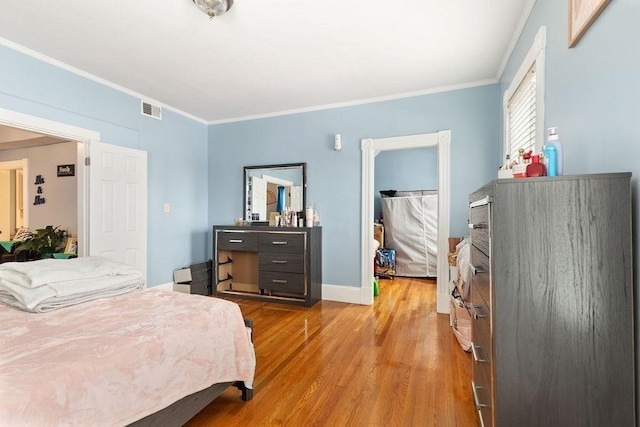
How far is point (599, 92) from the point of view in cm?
127

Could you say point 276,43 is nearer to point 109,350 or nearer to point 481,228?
point 481,228

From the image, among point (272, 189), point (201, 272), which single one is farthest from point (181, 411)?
point (272, 189)

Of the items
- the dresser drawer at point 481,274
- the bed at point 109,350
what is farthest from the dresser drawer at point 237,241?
the dresser drawer at point 481,274

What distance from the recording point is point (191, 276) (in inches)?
166

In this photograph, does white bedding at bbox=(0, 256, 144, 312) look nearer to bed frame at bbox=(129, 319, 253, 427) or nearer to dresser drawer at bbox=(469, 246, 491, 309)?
bed frame at bbox=(129, 319, 253, 427)

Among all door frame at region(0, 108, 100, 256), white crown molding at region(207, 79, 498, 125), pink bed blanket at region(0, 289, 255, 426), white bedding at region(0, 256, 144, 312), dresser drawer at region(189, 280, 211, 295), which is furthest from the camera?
dresser drawer at region(189, 280, 211, 295)

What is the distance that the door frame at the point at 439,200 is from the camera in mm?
3572

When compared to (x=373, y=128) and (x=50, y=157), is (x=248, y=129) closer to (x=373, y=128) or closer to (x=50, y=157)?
(x=373, y=128)

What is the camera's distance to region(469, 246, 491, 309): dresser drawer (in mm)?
1262

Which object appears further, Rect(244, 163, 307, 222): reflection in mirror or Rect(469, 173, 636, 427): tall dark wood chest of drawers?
Rect(244, 163, 307, 222): reflection in mirror

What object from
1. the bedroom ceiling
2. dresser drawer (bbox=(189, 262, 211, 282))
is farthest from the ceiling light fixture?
dresser drawer (bbox=(189, 262, 211, 282))

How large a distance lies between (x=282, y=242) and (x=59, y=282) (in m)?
2.37

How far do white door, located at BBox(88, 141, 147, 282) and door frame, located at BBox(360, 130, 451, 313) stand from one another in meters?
2.70

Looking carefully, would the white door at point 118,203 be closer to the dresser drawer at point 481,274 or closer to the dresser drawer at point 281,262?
the dresser drawer at point 281,262
